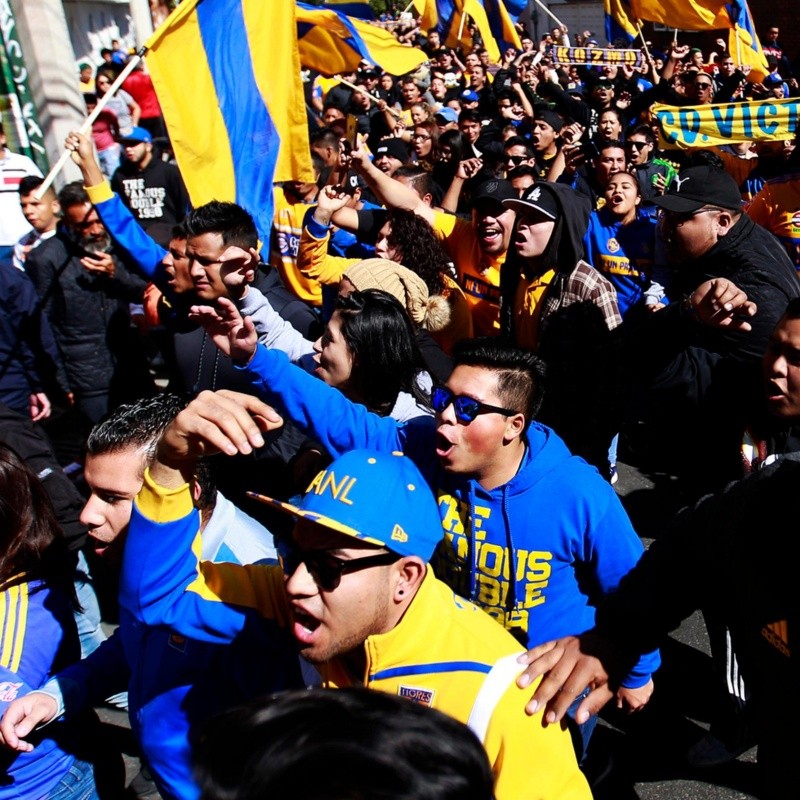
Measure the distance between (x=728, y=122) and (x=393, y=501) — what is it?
546cm

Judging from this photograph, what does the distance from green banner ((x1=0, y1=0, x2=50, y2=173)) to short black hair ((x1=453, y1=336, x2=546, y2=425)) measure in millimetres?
7566

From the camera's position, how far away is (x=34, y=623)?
212cm

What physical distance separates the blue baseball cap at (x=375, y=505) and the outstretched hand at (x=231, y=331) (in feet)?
2.99

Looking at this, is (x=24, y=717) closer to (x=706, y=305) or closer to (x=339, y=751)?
(x=339, y=751)

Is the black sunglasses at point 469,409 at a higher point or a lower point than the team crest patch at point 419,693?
higher

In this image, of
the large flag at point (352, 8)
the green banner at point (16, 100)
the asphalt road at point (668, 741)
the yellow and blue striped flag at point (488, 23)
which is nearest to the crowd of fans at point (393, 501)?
the asphalt road at point (668, 741)

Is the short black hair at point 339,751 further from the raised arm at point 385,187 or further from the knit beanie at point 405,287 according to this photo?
the raised arm at point 385,187

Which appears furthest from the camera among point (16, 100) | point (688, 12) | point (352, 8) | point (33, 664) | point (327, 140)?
point (688, 12)

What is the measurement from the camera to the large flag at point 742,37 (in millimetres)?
9820

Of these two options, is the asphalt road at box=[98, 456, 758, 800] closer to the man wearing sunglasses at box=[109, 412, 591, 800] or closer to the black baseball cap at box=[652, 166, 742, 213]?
the man wearing sunglasses at box=[109, 412, 591, 800]

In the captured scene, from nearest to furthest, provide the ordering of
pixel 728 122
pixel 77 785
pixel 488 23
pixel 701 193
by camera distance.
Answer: pixel 77 785 < pixel 701 193 < pixel 728 122 < pixel 488 23

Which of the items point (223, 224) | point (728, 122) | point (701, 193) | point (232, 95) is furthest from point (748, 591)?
point (728, 122)

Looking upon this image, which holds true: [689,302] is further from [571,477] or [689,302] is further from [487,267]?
[487,267]

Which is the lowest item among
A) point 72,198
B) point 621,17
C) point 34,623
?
point 34,623
